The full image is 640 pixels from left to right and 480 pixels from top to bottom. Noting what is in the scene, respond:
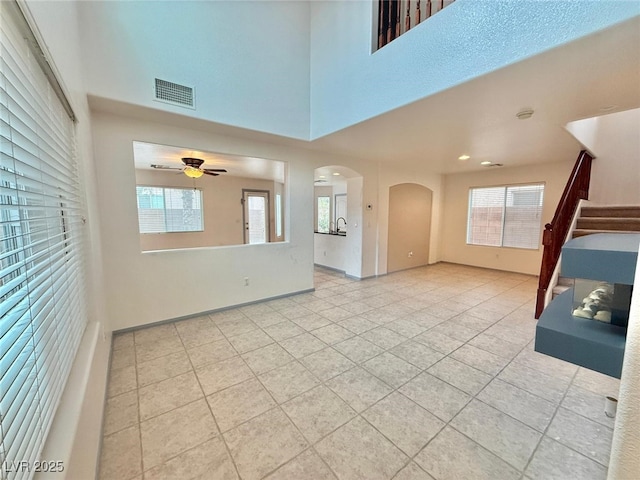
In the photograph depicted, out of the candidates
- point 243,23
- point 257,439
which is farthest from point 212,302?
point 243,23

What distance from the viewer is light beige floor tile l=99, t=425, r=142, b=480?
144 cm

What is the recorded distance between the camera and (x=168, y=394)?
6.78 ft

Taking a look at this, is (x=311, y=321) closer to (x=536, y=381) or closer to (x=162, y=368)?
(x=162, y=368)

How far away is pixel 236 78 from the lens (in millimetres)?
3150

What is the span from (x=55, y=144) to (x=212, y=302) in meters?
2.61

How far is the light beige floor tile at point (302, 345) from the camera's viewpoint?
2672mm

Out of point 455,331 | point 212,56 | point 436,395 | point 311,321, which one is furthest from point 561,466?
point 212,56

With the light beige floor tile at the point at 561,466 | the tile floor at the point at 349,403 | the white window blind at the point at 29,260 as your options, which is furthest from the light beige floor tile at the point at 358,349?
the white window blind at the point at 29,260

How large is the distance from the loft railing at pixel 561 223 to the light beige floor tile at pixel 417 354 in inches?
75.7

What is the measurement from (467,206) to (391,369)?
5788mm

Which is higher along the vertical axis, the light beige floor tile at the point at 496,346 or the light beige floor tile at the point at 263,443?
the light beige floor tile at the point at 496,346

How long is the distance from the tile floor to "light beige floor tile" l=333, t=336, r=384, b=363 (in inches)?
0.6

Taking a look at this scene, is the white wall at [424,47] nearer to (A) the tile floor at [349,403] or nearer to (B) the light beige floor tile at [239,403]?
(A) the tile floor at [349,403]

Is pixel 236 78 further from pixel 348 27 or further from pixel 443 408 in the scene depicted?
pixel 443 408
